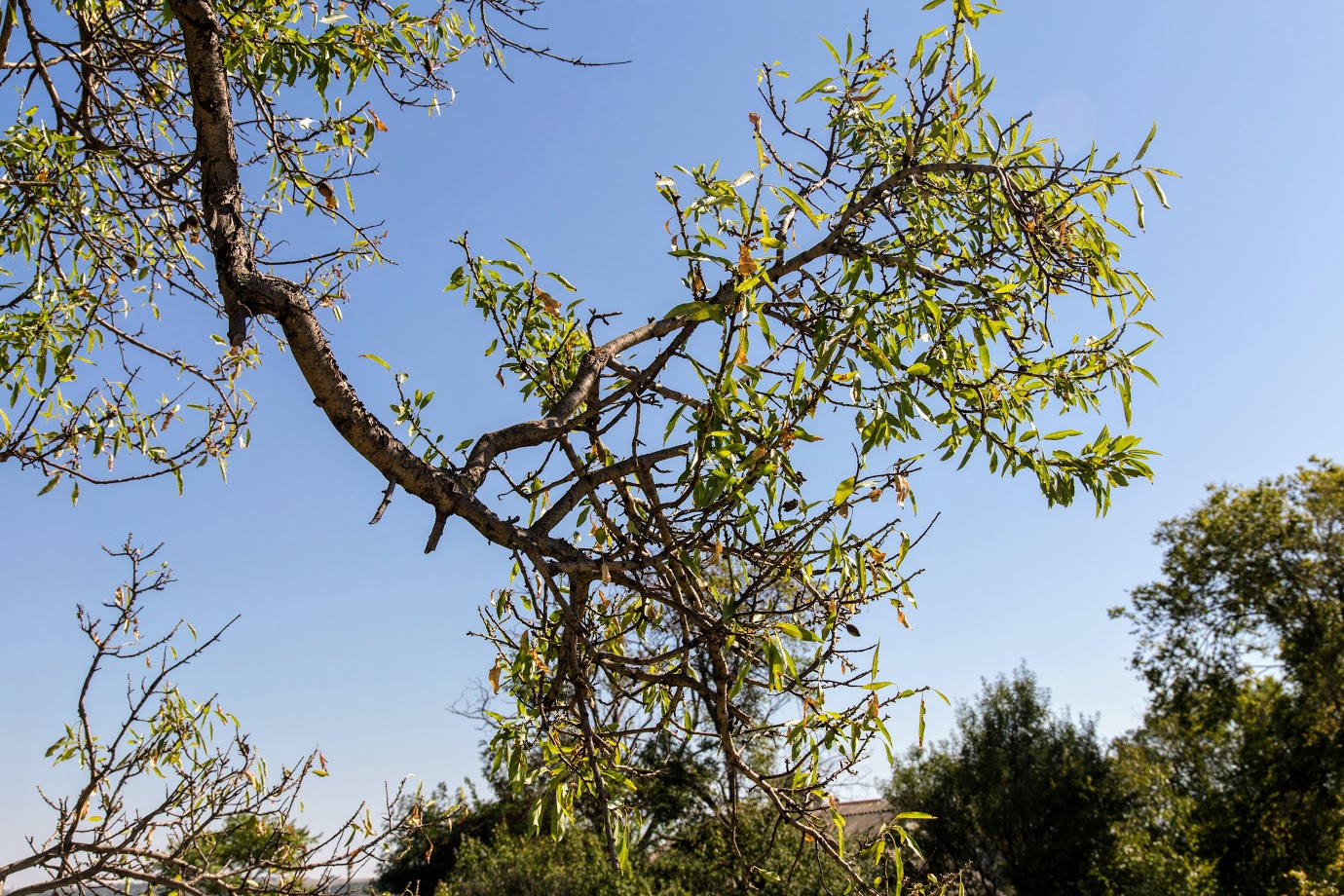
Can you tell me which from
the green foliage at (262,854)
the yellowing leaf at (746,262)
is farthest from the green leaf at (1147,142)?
the green foliage at (262,854)

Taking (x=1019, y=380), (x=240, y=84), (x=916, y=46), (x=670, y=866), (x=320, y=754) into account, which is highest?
(x=240, y=84)

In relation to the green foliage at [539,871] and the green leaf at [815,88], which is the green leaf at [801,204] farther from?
the green foliage at [539,871]

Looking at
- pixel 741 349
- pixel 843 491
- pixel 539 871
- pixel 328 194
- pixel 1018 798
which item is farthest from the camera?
pixel 1018 798

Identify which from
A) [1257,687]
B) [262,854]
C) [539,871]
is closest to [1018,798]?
[1257,687]

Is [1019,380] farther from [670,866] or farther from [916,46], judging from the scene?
[670,866]

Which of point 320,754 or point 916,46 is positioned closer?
point 916,46

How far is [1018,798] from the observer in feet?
50.0

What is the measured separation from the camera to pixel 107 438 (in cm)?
316

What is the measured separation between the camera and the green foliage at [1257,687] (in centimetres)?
1313

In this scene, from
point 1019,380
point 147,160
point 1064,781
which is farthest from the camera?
point 1064,781

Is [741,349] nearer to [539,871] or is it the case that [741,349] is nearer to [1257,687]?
[539,871]

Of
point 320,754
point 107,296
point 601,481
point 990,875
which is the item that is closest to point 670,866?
point 990,875

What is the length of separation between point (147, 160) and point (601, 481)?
186 centimetres

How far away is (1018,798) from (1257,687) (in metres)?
3.98
